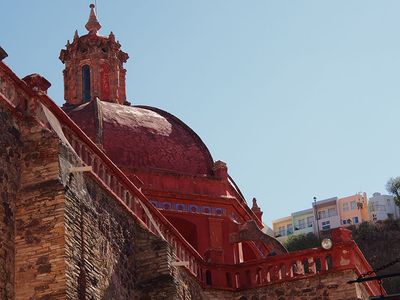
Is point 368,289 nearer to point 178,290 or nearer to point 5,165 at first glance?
point 178,290

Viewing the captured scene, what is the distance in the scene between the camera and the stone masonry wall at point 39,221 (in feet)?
38.7

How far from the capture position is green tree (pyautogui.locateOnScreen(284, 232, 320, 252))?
65500 mm

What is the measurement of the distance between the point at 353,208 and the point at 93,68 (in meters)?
57.1

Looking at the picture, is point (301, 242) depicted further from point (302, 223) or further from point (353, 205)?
point (302, 223)

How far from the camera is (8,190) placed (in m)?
12.2

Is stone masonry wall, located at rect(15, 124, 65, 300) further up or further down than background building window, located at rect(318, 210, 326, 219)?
further down

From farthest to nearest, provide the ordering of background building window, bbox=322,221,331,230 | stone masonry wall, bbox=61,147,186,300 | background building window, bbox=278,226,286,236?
background building window, bbox=278,226,286,236 → background building window, bbox=322,221,331,230 → stone masonry wall, bbox=61,147,186,300

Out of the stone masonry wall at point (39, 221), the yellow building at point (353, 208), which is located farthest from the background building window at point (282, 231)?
the stone masonry wall at point (39, 221)

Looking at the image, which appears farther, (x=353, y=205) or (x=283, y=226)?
Result: (x=283, y=226)

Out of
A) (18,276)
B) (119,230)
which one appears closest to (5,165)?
(18,276)

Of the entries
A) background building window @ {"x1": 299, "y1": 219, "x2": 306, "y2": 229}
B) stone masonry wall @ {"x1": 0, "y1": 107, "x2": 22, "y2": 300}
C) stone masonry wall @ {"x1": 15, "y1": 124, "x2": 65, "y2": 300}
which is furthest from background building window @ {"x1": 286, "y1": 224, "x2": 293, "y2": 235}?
stone masonry wall @ {"x1": 0, "y1": 107, "x2": 22, "y2": 300}

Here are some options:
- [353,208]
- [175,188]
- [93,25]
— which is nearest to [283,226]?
[353,208]

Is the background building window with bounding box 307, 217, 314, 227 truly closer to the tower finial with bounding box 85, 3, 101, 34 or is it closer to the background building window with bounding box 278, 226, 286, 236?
the background building window with bounding box 278, 226, 286, 236

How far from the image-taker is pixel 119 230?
1485 cm
